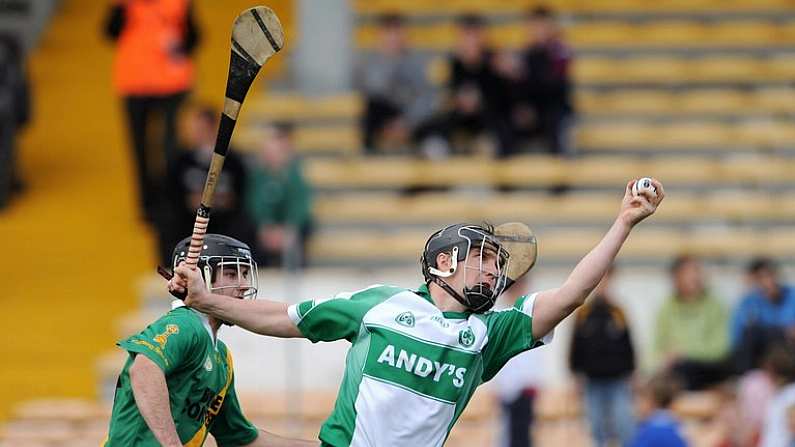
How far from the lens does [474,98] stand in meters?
12.8

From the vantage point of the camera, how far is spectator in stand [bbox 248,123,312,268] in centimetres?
1132

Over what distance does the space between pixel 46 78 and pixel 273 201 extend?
4.59 m

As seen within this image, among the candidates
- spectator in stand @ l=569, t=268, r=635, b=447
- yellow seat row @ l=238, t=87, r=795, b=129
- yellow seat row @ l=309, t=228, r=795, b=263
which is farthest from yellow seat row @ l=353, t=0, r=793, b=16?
spectator in stand @ l=569, t=268, r=635, b=447

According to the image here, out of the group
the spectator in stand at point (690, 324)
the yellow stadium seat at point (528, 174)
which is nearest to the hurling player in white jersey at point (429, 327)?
the spectator in stand at point (690, 324)

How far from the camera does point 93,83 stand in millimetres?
14992

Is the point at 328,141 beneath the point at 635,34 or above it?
beneath

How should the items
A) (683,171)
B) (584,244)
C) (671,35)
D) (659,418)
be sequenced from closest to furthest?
(659,418) → (584,244) → (683,171) → (671,35)

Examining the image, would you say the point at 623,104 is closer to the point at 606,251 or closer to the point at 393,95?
the point at 393,95

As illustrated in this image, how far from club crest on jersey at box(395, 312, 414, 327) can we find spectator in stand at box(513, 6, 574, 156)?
7.72 m

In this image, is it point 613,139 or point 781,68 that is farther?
point 781,68

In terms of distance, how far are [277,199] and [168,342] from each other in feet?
19.7

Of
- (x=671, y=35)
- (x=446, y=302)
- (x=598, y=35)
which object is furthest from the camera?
(x=671, y=35)

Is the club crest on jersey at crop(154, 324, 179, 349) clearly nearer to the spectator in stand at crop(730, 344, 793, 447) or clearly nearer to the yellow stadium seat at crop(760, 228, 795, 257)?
the spectator in stand at crop(730, 344, 793, 447)

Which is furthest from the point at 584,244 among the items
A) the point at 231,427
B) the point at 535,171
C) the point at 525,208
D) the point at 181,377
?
the point at 181,377
